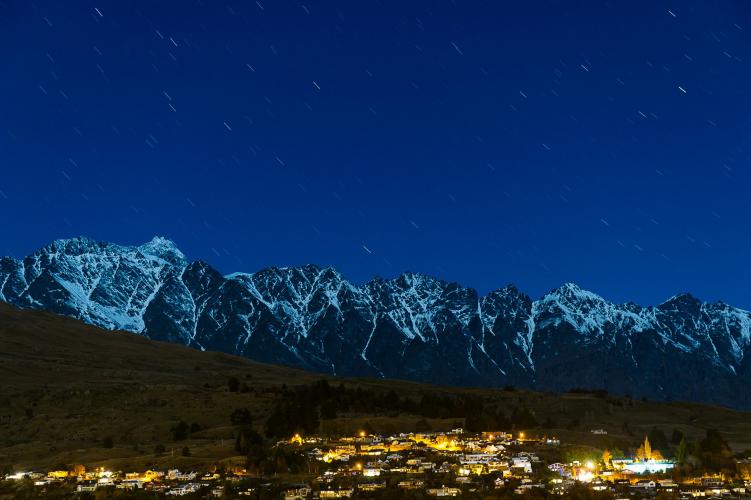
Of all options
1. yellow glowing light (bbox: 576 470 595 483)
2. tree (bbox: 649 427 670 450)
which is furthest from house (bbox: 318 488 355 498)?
tree (bbox: 649 427 670 450)

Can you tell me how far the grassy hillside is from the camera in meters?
100

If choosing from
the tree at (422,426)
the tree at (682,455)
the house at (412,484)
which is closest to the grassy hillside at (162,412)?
the tree at (422,426)

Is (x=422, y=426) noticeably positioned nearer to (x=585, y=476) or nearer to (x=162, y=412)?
(x=585, y=476)

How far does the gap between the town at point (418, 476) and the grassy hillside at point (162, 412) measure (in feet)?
20.1

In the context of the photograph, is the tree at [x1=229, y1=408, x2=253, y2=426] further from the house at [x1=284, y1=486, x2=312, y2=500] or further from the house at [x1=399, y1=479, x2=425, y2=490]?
the house at [x1=284, y1=486, x2=312, y2=500]

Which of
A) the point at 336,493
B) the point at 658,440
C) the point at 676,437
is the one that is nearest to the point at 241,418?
the point at 336,493

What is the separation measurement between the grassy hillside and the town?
6128 millimetres

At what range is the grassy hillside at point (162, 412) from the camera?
10019cm

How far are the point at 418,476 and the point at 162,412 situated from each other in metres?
45.8

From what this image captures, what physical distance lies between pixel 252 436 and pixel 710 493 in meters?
45.6

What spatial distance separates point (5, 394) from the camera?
12531 cm

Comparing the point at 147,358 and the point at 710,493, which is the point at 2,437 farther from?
the point at 147,358

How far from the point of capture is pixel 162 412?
120562mm

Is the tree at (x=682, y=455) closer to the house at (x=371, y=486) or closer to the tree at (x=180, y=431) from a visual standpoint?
the house at (x=371, y=486)
